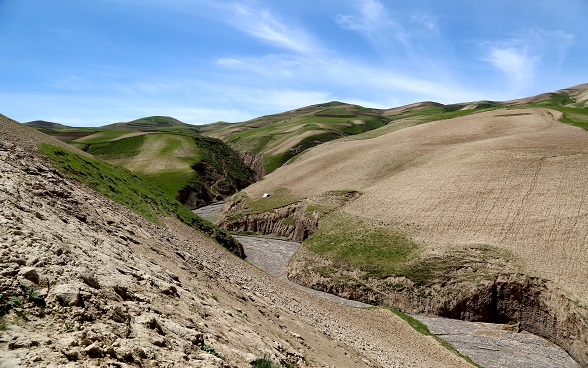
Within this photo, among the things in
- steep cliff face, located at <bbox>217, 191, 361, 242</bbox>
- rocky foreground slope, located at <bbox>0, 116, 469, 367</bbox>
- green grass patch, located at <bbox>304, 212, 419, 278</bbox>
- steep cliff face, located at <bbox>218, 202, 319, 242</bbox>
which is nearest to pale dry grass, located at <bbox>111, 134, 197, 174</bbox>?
steep cliff face, located at <bbox>217, 191, 361, 242</bbox>

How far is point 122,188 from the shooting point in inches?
1619

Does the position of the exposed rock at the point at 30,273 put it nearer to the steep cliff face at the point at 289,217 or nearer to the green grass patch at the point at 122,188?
the green grass patch at the point at 122,188

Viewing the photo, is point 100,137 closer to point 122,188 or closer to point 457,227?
point 122,188

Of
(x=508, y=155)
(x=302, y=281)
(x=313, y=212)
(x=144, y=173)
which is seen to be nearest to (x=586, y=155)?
(x=508, y=155)

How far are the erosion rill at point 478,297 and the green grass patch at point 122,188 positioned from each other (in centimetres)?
1313

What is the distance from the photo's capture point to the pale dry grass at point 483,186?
136 feet

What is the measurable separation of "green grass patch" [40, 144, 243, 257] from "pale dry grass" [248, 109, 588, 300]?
24.6 meters

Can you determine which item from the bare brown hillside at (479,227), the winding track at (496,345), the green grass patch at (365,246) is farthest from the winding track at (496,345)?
the green grass patch at (365,246)

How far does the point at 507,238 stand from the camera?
4341 centimetres

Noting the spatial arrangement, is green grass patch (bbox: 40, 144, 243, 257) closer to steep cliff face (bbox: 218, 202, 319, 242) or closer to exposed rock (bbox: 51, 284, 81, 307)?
steep cliff face (bbox: 218, 202, 319, 242)

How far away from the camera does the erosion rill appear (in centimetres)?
3366

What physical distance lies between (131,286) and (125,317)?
7.74ft

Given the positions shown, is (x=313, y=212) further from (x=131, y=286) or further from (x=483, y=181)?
(x=131, y=286)

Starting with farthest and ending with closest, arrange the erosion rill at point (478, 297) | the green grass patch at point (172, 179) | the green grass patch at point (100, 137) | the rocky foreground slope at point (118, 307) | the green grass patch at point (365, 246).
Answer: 1. the green grass patch at point (100, 137)
2. the green grass patch at point (172, 179)
3. the green grass patch at point (365, 246)
4. the erosion rill at point (478, 297)
5. the rocky foreground slope at point (118, 307)
